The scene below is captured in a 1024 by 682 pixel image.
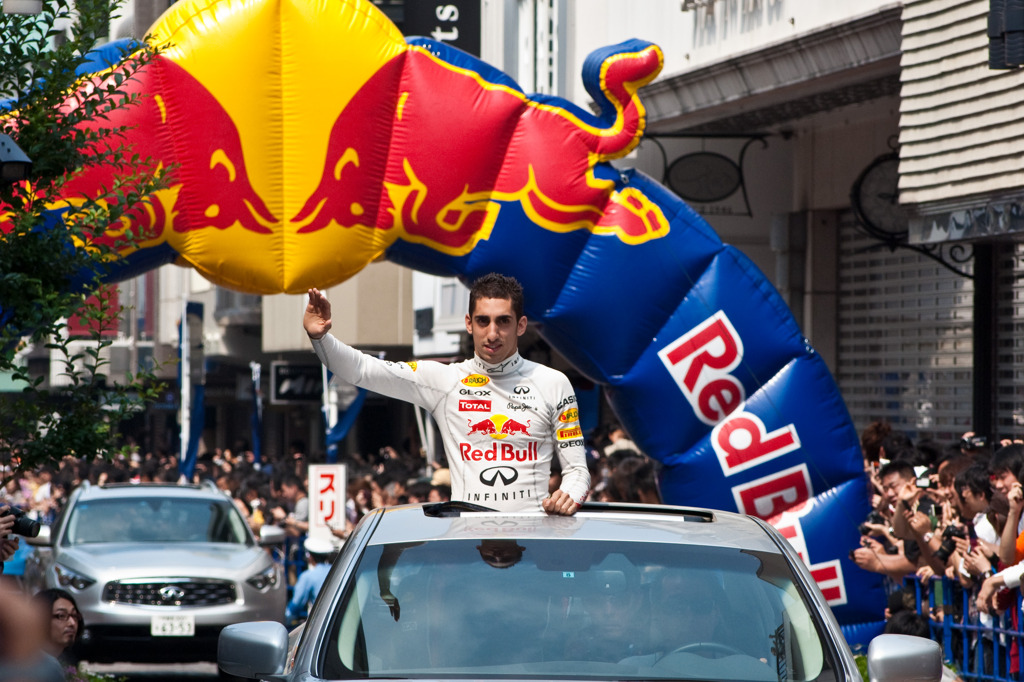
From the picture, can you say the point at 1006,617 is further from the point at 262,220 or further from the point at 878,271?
the point at 878,271

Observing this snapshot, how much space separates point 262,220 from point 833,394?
3.72 meters

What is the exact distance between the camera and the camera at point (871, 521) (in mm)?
9938

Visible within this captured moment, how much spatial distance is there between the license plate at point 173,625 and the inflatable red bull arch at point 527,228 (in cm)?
354

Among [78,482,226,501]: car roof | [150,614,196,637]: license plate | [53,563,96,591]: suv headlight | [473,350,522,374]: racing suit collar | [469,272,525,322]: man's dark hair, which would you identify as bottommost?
[150,614,196,637]: license plate

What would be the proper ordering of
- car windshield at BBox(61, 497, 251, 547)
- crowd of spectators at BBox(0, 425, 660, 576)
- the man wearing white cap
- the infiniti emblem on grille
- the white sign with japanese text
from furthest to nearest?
1. the white sign with japanese text
2. car windshield at BBox(61, 497, 251, 547)
3. the man wearing white cap
4. the infiniti emblem on grille
5. crowd of spectators at BBox(0, 425, 660, 576)

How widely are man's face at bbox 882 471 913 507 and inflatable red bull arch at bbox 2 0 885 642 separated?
0.20 m

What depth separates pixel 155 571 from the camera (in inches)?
497

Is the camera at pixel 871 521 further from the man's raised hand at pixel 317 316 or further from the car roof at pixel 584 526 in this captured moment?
the man's raised hand at pixel 317 316

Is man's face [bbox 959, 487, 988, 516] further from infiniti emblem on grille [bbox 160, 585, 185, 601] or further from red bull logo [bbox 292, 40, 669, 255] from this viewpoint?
infiniti emblem on grille [bbox 160, 585, 185, 601]

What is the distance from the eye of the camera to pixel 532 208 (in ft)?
32.6

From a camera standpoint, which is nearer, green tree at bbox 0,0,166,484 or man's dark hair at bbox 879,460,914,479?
green tree at bbox 0,0,166,484

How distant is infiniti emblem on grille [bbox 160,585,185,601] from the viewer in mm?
12594

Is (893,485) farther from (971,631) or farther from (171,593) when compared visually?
(171,593)

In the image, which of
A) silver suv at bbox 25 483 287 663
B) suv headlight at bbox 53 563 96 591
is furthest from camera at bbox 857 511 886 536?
suv headlight at bbox 53 563 96 591
